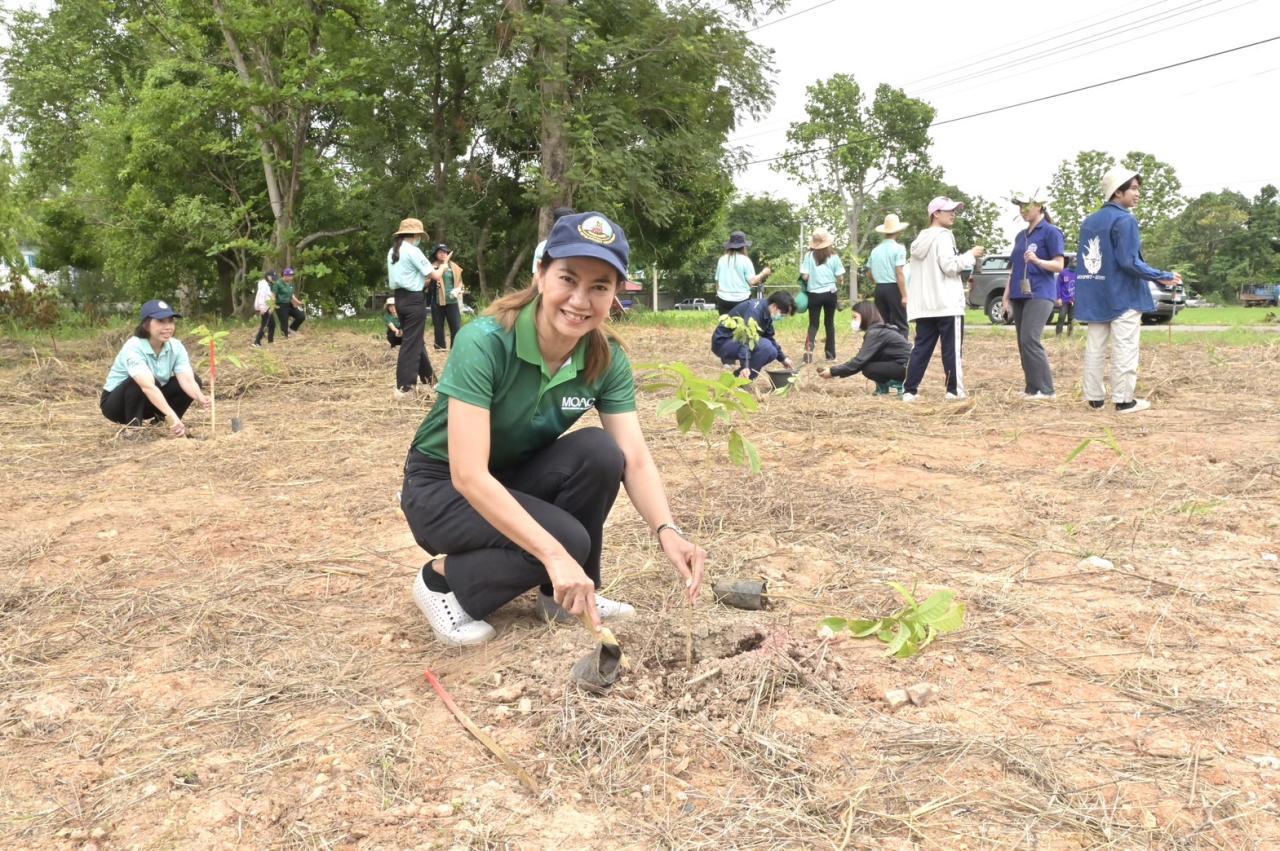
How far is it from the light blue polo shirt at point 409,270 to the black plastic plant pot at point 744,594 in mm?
5433

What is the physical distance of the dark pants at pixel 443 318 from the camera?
9328 mm

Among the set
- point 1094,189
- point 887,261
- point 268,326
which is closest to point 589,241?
point 887,261

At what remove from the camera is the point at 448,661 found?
2.45 metres

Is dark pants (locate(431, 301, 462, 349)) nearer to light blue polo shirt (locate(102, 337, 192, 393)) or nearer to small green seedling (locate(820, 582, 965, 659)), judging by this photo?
light blue polo shirt (locate(102, 337, 192, 393))

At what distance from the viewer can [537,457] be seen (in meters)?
2.59

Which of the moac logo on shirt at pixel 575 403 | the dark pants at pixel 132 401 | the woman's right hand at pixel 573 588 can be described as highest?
the moac logo on shirt at pixel 575 403

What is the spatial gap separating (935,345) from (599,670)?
17.6 ft

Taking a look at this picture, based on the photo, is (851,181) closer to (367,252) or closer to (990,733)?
(367,252)

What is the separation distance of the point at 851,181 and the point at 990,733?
48465 millimetres

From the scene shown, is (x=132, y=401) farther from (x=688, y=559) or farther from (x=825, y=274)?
(x=825, y=274)

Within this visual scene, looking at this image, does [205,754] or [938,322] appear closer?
[205,754]

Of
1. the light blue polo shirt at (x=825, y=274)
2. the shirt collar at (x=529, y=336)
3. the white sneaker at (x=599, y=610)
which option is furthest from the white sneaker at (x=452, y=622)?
the light blue polo shirt at (x=825, y=274)

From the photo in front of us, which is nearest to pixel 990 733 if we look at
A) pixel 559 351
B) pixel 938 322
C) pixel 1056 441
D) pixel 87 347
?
pixel 559 351

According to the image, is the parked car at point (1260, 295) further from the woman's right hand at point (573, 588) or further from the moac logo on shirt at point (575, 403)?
the woman's right hand at point (573, 588)
